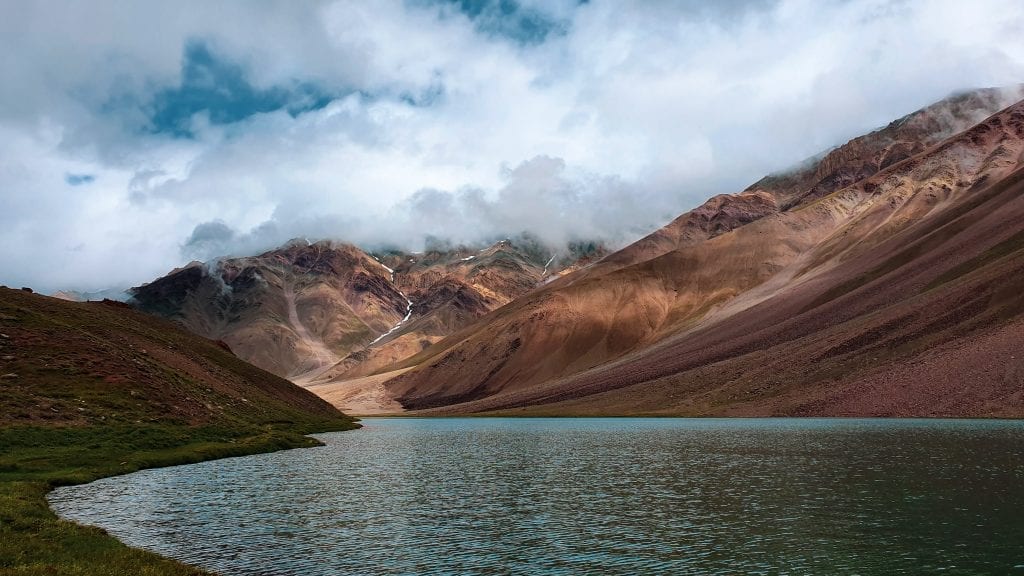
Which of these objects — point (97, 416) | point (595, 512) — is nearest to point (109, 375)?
point (97, 416)

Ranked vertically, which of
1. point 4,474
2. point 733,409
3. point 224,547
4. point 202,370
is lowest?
point 733,409

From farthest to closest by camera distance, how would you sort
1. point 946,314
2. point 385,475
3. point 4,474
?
1. point 946,314
2. point 385,475
3. point 4,474

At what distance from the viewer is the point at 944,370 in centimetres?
14125

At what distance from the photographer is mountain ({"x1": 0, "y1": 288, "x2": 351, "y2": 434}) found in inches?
2931

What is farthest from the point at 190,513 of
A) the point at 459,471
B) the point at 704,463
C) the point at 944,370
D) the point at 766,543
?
the point at 944,370

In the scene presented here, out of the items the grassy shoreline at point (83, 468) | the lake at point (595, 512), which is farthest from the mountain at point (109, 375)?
the lake at point (595, 512)

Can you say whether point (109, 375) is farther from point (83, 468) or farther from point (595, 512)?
point (595, 512)

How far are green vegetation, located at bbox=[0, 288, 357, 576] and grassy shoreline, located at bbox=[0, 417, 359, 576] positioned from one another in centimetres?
11

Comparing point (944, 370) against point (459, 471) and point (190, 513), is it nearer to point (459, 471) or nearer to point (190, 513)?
point (459, 471)

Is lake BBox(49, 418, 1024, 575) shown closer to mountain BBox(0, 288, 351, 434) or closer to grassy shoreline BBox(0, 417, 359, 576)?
grassy shoreline BBox(0, 417, 359, 576)

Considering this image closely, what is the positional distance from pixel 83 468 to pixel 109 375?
1146 inches

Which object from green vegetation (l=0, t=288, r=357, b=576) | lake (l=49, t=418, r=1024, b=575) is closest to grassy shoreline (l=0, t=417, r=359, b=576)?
green vegetation (l=0, t=288, r=357, b=576)

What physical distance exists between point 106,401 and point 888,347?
519 ft

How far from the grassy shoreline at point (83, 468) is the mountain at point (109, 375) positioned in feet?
8.55
